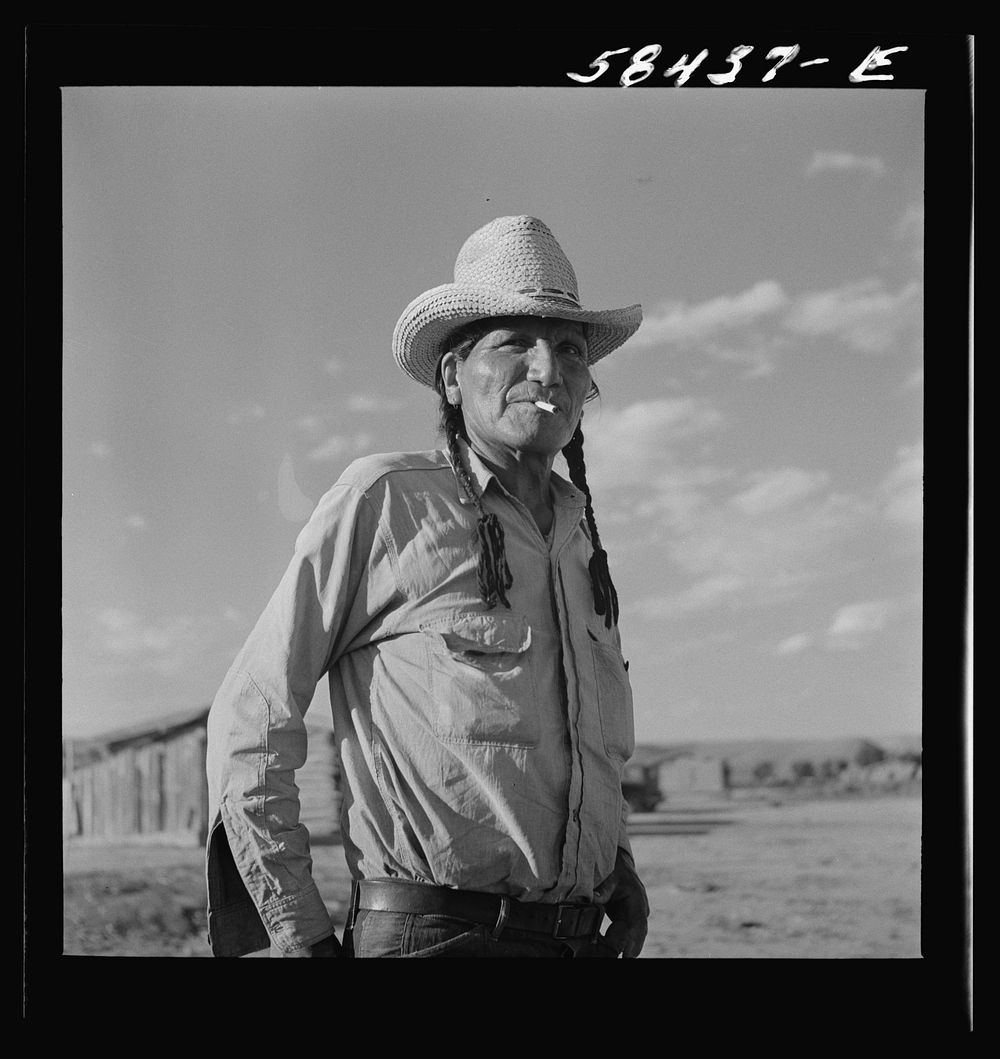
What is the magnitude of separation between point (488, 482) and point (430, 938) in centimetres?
92

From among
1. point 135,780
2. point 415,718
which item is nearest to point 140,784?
point 135,780

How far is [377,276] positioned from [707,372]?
0.78m

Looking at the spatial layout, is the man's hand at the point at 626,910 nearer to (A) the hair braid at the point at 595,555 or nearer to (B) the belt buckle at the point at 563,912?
(B) the belt buckle at the point at 563,912

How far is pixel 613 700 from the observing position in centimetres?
273

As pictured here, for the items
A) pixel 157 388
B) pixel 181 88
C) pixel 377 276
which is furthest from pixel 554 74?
pixel 157 388

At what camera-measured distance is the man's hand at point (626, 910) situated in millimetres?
2777

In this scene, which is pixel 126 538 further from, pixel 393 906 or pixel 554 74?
pixel 554 74

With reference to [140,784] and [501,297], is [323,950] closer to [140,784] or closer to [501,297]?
[140,784]

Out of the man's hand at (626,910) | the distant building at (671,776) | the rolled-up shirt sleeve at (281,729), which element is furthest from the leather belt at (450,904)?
the distant building at (671,776)

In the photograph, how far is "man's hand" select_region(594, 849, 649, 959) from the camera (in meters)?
2.78

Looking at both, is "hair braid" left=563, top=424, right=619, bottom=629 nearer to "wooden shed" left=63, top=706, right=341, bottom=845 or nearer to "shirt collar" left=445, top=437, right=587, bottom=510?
"shirt collar" left=445, top=437, right=587, bottom=510

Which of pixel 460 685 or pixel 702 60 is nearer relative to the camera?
pixel 460 685

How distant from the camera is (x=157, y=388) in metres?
2.87

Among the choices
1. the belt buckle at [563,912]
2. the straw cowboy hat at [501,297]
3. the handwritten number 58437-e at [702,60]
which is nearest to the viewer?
the belt buckle at [563,912]
